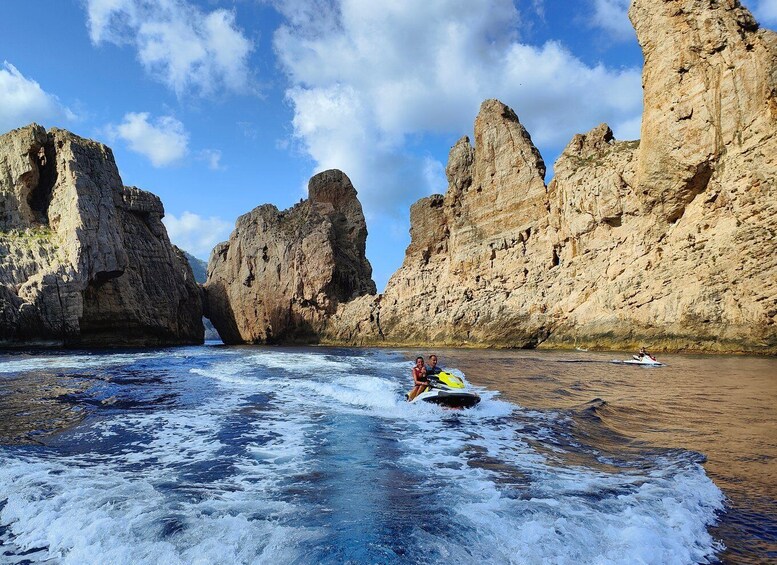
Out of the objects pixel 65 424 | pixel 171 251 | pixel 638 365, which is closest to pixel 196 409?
pixel 65 424

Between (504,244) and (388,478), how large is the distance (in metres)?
41.6

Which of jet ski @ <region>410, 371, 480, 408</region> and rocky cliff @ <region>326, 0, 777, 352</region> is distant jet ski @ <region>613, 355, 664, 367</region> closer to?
rocky cliff @ <region>326, 0, 777, 352</region>

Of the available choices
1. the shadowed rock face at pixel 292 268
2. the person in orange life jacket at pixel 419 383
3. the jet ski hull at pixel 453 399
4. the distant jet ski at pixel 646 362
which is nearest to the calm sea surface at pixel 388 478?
the jet ski hull at pixel 453 399

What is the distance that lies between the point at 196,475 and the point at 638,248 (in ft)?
110

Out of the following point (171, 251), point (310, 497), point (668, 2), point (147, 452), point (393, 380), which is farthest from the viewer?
point (171, 251)

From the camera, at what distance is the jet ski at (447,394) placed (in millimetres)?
11521

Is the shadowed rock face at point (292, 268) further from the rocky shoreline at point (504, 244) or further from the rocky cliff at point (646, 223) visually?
the rocky cliff at point (646, 223)

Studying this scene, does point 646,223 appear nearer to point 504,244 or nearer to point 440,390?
point 504,244

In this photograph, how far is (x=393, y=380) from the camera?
17.7 metres

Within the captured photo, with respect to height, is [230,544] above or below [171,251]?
below

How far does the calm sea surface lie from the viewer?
4.34 metres

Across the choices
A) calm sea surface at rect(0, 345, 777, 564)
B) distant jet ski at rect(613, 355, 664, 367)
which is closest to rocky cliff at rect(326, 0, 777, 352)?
distant jet ski at rect(613, 355, 664, 367)

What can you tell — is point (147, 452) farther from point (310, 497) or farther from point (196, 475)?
point (310, 497)

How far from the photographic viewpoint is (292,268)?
55.4 m
